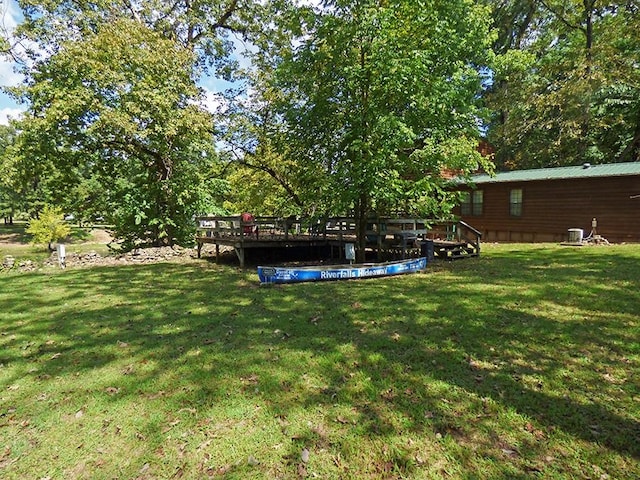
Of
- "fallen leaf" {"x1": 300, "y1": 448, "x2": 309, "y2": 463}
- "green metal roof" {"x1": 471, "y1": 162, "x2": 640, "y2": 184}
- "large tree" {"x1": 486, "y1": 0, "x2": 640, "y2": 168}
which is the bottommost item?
"fallen leaf" {"x1": 300, "y1": 448, "x2": 309, "y2": 463}

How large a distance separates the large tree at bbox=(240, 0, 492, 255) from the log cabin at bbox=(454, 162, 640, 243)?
4737 mm

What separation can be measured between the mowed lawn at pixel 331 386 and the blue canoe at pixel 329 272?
59.3 inches

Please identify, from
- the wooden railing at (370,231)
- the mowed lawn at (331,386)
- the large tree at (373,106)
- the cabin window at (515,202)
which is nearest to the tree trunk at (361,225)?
the large tree at (373,106)

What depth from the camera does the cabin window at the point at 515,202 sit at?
18495 mm

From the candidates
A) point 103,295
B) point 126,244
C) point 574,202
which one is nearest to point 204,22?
point 126,244

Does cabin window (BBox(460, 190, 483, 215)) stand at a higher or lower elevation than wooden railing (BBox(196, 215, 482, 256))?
higher

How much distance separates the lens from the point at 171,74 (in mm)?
14617

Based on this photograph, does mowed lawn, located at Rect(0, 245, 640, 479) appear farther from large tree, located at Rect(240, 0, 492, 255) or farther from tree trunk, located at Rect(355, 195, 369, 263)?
tree trunk, located at Rect(355, 195, 369, 263)

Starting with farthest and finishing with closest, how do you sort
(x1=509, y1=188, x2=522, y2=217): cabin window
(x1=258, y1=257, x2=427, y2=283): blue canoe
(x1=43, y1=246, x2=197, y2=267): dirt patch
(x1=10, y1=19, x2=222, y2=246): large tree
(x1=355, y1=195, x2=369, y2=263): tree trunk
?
(x1=509, y1=188, x2=522, y2=217): cabin window
(x1=43, y1=246, x2=197, y2=267): dirt patch
(x1=10, y1=19, x2=222, y2=246): large tree
(x1=355, y1=195, x2=369, y2=263): tree trunk
(x1=258, y1=257, x2=427, y2=283): blue canoe

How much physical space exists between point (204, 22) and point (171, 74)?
5802 mm

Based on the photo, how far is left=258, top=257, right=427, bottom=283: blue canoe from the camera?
8766 mm

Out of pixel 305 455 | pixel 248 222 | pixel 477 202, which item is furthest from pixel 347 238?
pixel 477 202

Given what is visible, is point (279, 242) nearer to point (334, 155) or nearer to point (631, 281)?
point (334, 155)

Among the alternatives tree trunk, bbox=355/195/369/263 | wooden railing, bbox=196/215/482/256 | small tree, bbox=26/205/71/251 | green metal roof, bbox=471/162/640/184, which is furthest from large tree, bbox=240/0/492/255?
small tree, bbox=26/205/71/251
